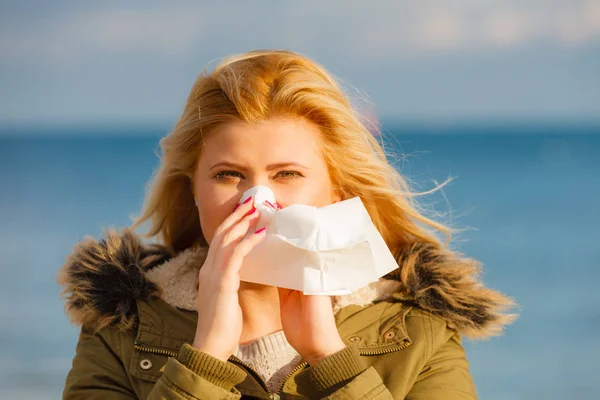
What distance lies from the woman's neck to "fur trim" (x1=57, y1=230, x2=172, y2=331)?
15.9 inches

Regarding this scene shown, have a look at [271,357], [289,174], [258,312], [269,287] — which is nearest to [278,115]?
[289,174]

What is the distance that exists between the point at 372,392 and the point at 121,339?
1081 mm

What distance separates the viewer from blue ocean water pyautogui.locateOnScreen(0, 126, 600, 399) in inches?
257

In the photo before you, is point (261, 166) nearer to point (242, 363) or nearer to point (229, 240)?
point (229, 240)

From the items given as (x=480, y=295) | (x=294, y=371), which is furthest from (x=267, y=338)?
(x=480, y=295)

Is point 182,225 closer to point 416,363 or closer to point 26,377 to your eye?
point 416,363

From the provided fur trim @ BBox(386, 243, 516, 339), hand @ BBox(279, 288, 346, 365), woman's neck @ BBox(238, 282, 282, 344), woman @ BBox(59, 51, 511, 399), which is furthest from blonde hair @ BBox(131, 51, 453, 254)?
hand @ BBox(279, 288, 346, 365)

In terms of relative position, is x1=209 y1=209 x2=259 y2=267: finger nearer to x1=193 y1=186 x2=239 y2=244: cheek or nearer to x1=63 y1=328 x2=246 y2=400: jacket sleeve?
x1=193 y1=186 x2=239 y2=244: cheek

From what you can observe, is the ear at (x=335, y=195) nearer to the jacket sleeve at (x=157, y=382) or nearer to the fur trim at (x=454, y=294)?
the fur trim at (x=454, y=294)

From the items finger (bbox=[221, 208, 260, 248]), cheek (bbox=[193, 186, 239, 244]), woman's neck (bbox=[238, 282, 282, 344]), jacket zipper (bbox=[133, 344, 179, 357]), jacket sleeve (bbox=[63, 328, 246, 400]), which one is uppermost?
cheek (bbox=[193, 186, 239, 244])

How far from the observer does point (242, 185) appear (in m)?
3.58

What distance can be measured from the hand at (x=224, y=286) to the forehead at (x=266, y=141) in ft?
0.92

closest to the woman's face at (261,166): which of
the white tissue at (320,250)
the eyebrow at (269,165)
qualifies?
the eyebrow at (269,165)

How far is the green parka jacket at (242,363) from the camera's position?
3621mm
